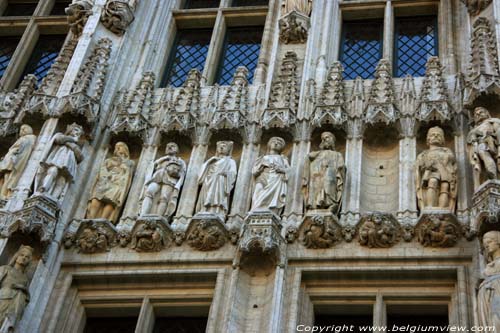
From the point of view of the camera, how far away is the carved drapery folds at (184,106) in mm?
15984

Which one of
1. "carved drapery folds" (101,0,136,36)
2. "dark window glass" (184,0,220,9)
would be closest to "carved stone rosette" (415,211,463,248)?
"carved drapery folds" (101,0,136,36)

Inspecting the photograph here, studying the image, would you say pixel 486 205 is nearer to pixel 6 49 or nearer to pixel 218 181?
pixel 218 181

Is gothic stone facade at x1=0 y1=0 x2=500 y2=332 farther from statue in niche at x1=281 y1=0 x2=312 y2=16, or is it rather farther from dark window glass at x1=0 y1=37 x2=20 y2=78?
dark window glass at x1=0 y1=37 x2=20 y2=78

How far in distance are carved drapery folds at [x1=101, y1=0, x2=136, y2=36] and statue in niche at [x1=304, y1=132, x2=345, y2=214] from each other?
17.8 ft

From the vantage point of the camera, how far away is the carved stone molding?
17.4 m

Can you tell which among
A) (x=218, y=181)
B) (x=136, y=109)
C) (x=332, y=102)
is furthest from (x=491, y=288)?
(x=136, y=109)

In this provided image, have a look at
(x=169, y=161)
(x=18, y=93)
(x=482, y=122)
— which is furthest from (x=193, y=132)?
(x=482, y=122)

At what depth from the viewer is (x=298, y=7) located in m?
17.9

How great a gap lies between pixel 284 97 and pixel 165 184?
2752mm

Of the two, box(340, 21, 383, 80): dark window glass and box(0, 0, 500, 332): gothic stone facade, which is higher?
box(340, 21, 383, 80): dark window glass

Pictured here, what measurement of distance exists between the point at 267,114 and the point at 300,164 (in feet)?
Result: 4.12

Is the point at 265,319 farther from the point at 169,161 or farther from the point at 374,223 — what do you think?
the point at 169,161

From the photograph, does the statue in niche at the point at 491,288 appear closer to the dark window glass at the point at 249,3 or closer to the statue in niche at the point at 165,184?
the statue in niche at the point at 165,184

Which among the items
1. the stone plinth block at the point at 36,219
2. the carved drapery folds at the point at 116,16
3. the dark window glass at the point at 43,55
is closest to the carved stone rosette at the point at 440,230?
the stone plinth block at the point at 36,219
